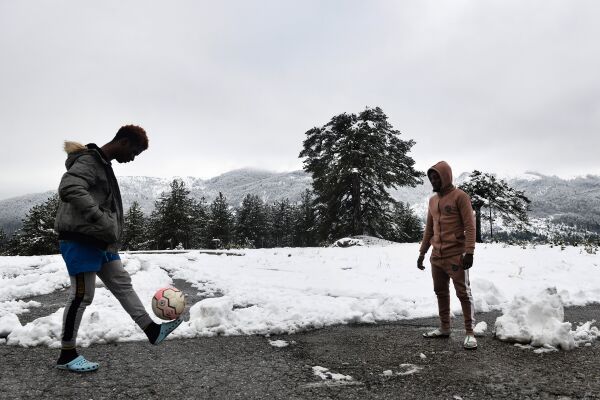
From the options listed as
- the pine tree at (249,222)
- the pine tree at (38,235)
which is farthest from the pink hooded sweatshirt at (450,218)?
the pine tree at (249,222)

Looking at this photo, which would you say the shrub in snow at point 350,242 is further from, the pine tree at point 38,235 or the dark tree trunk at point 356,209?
the pine tree at point 38,235

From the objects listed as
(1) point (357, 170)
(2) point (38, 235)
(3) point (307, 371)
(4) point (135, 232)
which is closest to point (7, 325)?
(3) point (307, 371)

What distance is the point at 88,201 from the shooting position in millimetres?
3559

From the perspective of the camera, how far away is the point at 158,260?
14828mm

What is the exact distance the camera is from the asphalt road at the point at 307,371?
3.20 m

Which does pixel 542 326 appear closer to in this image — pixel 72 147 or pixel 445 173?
pixel 445 173

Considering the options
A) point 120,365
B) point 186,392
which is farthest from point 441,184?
point 120,365

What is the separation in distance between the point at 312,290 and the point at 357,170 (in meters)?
18.5

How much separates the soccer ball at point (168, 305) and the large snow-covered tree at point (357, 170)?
A: 22.6m

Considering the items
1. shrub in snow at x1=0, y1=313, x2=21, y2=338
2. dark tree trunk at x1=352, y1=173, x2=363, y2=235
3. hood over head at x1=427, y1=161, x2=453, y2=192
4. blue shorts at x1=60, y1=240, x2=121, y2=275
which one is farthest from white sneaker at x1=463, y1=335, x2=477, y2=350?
dark tree trunk at x1=352, y1=173, x2=363, y2=235

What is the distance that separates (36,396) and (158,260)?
1222 centimetres

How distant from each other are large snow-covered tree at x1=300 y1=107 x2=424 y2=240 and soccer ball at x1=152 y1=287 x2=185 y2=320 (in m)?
22.6

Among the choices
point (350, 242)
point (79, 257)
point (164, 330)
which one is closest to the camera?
point (79, 257)

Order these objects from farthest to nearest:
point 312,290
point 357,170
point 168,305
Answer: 1. point 357,170
2. point 312,290
3. point 168,305
